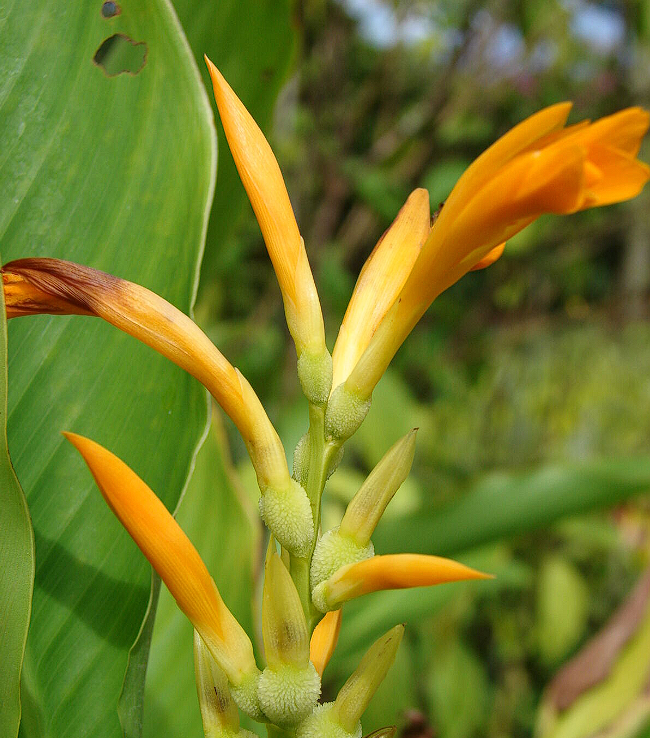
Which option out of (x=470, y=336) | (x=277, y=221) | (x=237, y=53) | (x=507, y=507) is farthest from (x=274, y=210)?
(x=470, y=336)

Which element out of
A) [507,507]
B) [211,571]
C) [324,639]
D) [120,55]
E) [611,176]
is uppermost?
[120,55]

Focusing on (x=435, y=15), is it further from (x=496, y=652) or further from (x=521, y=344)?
(x=496, y=652)

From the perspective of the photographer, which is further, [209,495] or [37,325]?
[209,495]

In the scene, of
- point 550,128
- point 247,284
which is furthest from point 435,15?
point 550,128

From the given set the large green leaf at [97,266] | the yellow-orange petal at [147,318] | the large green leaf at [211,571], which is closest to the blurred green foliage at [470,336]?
the large green leaf at [211,571]

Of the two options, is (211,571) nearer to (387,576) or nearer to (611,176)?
(387,576)
